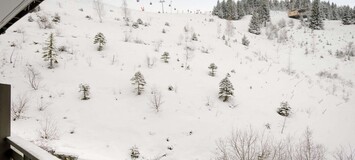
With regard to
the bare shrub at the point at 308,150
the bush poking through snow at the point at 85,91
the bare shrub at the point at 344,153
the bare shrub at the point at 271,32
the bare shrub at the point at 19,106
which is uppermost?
the bare shrub at the point at 271,32

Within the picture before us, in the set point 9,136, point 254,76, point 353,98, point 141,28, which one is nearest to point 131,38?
point 141,28

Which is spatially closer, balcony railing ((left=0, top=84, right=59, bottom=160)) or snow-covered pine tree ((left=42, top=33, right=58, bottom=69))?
balcony railing ((left=0, top=84, right=59, bottom=160))

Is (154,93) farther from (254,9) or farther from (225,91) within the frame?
(254,9)

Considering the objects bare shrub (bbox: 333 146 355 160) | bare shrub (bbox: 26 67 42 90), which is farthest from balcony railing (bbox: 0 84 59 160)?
bare shrub (bbox: 333 146 355 160)

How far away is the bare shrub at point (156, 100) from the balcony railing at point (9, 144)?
373 inches

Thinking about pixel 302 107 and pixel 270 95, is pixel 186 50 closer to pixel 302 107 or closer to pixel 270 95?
pixel 270 95

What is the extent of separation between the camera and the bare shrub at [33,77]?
1163 centimetres

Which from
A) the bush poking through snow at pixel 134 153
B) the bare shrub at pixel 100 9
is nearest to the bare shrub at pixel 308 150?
the bush poking through snow at pixel 134 153

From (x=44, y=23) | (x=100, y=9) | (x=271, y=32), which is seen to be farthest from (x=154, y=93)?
(x=271, y=32)

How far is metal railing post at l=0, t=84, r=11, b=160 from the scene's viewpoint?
180cm

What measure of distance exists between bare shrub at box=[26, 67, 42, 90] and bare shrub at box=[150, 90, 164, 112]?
16.9ft

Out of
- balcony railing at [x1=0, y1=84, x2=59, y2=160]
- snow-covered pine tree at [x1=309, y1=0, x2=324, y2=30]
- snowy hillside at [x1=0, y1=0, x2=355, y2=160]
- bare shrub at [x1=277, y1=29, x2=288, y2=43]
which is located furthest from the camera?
snow-covered pine tree at [x1=309, y1=0, x2=324, y2=30]

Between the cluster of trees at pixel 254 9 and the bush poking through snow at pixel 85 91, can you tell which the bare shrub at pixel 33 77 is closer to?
the bush poking through snow at pixel 85 91

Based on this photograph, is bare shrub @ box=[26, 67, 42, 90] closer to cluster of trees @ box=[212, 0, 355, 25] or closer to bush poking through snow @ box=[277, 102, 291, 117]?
bush poking through snow @ box=[277, 102, 291, 117]
